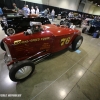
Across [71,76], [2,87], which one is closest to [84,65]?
[71,76]

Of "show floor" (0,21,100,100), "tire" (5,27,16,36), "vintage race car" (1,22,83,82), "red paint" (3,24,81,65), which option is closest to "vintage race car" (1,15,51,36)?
"tire" (5,27,16,36)

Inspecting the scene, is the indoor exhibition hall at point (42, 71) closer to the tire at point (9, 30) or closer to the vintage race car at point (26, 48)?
the vintage race car at point (26, 48)

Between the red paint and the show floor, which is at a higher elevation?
the red paint

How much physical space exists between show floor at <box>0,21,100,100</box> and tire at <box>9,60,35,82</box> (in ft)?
0.45

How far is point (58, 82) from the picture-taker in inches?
62.7

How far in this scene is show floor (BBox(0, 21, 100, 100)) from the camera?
1356mm

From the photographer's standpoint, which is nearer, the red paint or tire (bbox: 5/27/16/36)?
the red paint

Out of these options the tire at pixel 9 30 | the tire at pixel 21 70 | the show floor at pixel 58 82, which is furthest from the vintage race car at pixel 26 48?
the tire at pixel 9 30

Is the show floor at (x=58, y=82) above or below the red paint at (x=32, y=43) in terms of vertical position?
below

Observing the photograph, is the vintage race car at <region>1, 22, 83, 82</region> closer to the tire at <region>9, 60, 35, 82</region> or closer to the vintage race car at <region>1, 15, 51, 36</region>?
the tire at <region>9, 60, 35, 82</region>

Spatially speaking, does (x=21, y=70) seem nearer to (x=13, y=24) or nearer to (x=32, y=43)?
(x=32, y=43)

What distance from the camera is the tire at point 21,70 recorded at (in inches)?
49.6

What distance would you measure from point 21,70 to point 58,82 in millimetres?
892

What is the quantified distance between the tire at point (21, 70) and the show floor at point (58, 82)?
14 centimetres
